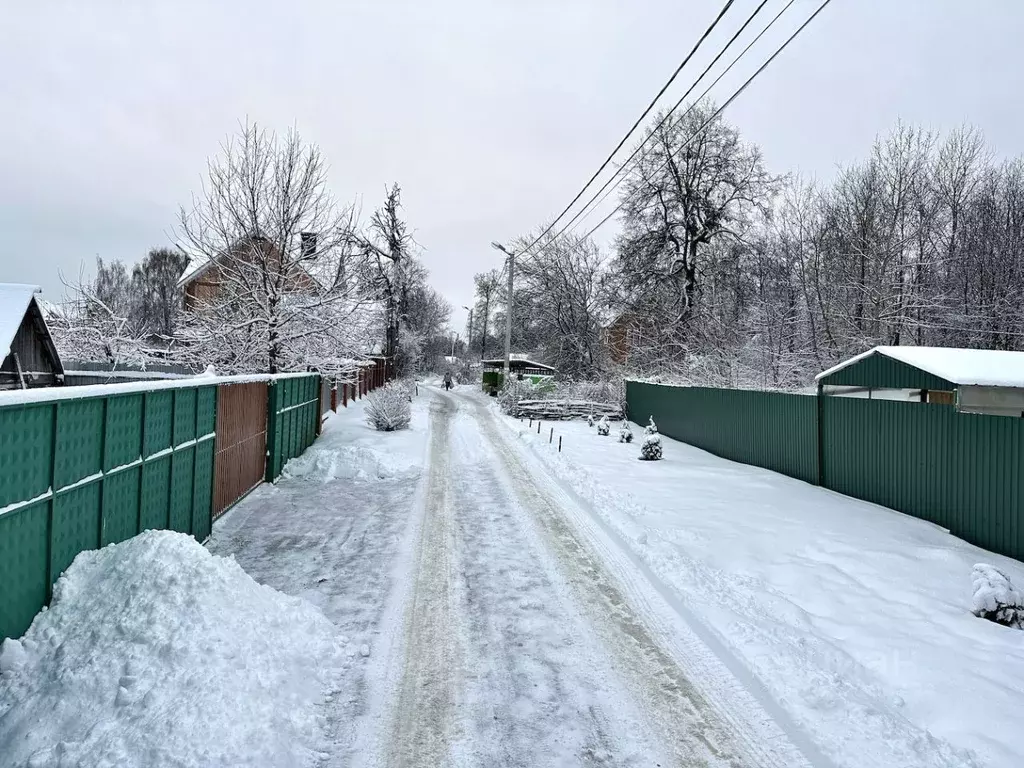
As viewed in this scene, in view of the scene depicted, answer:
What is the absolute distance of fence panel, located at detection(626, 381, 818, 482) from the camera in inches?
460

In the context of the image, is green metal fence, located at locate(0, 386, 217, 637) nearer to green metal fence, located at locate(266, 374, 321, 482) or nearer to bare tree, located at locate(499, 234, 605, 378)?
green metal fence, located at locate(266, 374, 321, 482)

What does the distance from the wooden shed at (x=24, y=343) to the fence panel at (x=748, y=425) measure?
59.2ft

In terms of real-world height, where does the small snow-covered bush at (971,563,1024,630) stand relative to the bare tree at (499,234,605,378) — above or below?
below

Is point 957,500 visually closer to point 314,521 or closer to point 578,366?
point 314,521

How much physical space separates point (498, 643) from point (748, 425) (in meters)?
11.0

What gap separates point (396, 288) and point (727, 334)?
19.5m

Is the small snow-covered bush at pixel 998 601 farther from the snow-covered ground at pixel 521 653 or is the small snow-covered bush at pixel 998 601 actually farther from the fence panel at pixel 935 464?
the fence panel at pixel 935 464

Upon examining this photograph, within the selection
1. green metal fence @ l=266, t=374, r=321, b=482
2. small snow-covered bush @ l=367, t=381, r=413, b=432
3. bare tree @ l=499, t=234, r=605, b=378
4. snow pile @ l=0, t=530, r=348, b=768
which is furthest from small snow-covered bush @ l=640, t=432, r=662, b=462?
bare tree @ l=499, t=234, r=605, b=378

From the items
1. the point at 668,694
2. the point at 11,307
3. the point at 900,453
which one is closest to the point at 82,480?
the point at 668,694

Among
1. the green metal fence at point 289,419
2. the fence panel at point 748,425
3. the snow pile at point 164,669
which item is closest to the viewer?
the snow pile at point 164,669

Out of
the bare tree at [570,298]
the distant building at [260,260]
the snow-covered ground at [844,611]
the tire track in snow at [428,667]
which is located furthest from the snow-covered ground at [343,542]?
the bare tree at [570,298]

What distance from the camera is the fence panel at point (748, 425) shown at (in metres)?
11.7

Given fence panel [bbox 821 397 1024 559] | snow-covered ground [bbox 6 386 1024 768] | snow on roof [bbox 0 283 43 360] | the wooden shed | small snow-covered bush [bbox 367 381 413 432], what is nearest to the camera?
snow-covered ground [bbox 6 386 1024 768]

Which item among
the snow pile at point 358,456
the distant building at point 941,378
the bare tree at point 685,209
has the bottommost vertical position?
the snow pile at point 358,456
